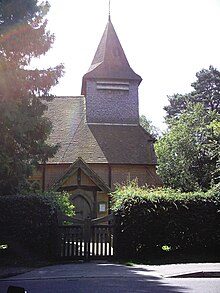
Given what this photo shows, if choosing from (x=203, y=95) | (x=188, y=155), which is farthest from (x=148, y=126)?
(x=188, y=155)

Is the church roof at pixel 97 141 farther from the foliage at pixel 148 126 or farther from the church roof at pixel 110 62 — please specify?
the foliage at pixel 148 126

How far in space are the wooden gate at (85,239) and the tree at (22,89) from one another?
3.08 meters

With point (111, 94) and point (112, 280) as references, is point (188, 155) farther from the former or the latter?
point (112, 280)

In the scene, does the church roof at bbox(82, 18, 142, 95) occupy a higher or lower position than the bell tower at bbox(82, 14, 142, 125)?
higher

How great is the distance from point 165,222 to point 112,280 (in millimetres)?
4643

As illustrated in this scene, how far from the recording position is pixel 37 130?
15.7 m

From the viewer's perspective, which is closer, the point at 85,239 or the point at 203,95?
the point at 85,239

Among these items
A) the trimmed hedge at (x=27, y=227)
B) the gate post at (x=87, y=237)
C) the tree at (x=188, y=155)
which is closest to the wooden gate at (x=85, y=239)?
the gate post at (x=87, y=237)

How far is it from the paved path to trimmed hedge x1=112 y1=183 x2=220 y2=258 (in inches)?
65.1

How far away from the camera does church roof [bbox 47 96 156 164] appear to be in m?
28.2

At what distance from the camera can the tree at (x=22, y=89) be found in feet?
46.6

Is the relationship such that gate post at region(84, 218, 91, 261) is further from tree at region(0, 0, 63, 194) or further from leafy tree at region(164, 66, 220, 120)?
leafy tree at region(164, 66, 220, 120)

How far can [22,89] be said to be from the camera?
15203mm

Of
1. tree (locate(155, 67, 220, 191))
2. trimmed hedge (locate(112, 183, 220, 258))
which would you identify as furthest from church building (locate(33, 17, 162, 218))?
trimmed hedge (locate(112, 183, 220, 258))
